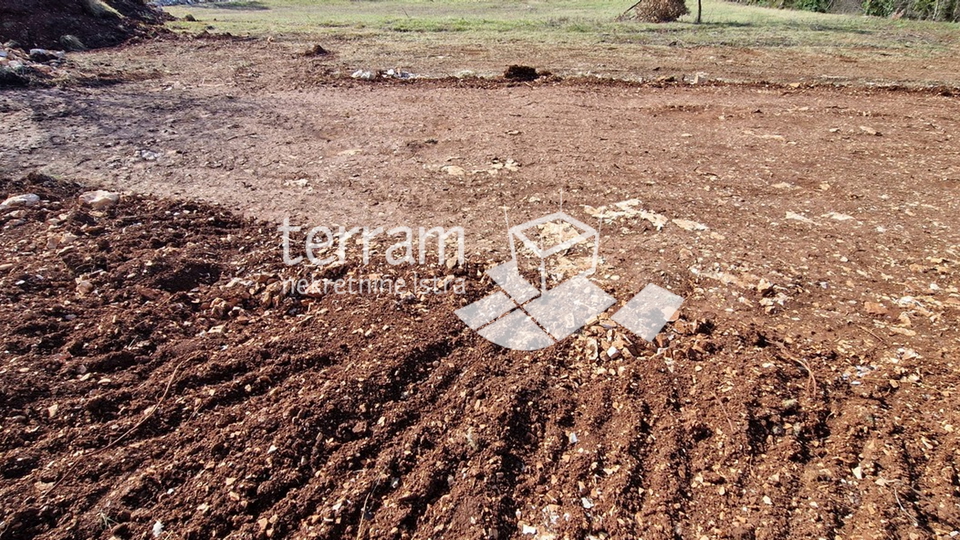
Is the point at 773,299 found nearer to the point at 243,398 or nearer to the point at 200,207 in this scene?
the point at 243,398

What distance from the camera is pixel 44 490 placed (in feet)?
6.13

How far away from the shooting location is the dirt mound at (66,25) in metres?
9.32

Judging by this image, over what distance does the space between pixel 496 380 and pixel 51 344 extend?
2286mm

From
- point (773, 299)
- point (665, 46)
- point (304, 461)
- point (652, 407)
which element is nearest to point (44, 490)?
point (304, 461)

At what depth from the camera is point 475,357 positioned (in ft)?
8.29

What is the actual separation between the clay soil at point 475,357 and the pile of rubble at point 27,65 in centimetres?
274

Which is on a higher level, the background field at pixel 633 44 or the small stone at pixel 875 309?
the background field at pixel 633 44

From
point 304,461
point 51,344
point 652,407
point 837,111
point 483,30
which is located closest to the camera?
point 304,461

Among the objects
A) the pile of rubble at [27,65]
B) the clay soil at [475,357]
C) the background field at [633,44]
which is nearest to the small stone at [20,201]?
the clay soil at [475,357]

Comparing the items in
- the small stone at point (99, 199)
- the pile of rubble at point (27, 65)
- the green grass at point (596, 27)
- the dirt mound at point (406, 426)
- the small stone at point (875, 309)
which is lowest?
the dirt mound at point (406, 426)

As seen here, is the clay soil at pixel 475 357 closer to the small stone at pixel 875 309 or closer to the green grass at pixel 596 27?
the small stone at pixel 875 309

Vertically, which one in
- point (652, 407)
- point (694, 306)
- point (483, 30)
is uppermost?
point (483, 30)

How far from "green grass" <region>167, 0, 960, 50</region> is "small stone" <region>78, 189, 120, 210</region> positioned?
29.7 feet

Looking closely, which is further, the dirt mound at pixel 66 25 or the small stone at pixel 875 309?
the dirt mound at pixel 66 25
